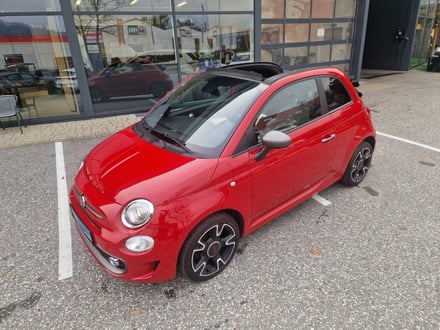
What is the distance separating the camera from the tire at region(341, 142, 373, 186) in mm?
3426

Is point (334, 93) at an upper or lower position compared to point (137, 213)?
upper

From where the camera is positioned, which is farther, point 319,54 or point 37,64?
point 319,54

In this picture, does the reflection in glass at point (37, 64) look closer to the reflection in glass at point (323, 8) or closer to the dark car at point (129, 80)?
the dark car at point (129, 80)

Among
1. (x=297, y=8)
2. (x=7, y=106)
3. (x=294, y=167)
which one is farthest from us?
(x=297, y=8)

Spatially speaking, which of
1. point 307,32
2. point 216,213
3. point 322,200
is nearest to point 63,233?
point 216,213

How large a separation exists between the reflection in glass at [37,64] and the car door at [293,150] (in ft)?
20.8

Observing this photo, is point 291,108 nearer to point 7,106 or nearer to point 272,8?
point 7,106

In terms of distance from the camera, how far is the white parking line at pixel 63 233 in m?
2.47

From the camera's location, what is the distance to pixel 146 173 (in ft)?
7.05

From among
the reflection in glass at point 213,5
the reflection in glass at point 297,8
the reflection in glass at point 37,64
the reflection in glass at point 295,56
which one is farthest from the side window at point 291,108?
the reflection in glass at point 297,8

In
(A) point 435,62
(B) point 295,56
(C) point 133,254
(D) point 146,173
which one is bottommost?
(C) point 133,254

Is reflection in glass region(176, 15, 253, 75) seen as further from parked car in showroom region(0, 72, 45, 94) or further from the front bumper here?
the front bumper

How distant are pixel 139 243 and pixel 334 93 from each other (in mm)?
2553

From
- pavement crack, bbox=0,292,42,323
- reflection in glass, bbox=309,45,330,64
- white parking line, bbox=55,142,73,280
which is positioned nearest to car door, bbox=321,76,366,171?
white parking line, bbox=55,142,73,280
